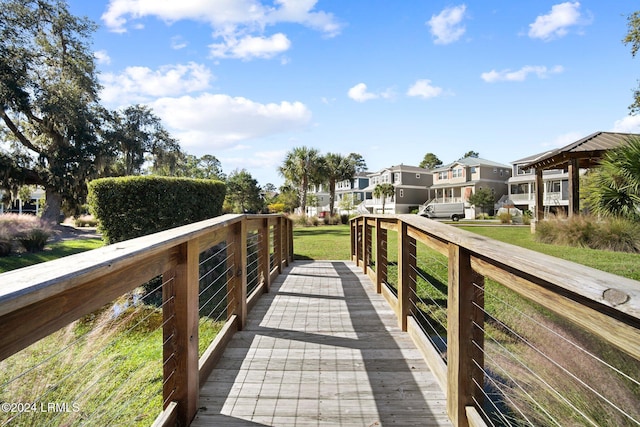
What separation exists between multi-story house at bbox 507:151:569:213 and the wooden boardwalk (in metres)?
30.1

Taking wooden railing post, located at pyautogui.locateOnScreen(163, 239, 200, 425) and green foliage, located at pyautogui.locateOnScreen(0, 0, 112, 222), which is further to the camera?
green foliage, located at pyautogui.locateOnScreen(0, 0, 112, 222)

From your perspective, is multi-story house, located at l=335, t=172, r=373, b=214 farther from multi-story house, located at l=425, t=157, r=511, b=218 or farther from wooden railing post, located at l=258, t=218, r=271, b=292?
wooden railing post, located at l=258, t=218, r=271, b=292

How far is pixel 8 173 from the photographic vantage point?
1683cm

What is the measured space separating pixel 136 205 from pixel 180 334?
21.5 feet

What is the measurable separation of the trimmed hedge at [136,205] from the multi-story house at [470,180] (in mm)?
30966

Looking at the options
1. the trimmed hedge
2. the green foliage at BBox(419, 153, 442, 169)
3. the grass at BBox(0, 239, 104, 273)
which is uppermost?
the green foliage at BBox(419, 153, 442, 169)

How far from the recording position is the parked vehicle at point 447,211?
31.2 meters

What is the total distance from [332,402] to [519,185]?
37904 mm

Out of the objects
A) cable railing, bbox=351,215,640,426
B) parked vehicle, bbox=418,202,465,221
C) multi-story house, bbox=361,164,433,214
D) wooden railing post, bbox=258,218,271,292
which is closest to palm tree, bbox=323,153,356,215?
multi-story house, bbox=361,164,433,214

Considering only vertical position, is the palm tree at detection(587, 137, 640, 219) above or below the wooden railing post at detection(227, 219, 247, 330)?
above

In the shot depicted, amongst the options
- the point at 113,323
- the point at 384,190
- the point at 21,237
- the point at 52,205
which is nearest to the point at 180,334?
the point at 113,323

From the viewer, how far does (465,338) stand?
1.82 meters

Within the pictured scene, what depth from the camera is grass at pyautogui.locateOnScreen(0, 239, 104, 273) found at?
877 cm

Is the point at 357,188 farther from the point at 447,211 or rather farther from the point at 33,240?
the point at 33,240
